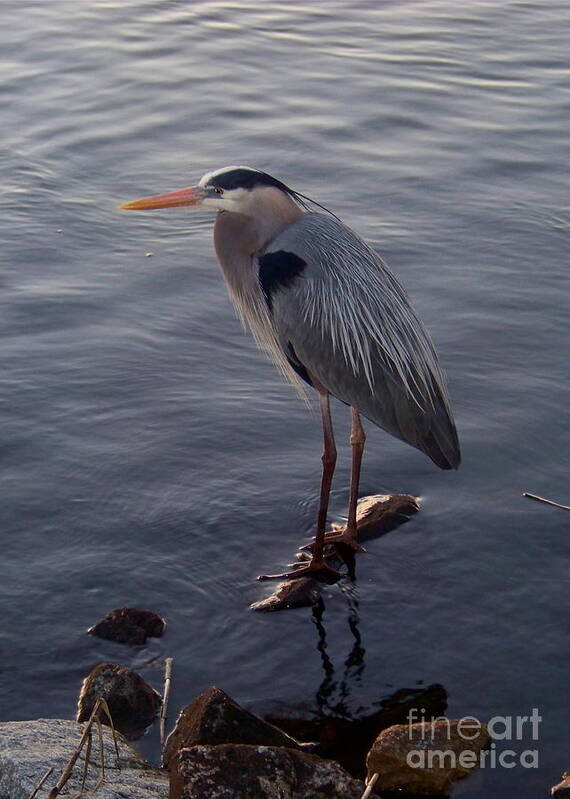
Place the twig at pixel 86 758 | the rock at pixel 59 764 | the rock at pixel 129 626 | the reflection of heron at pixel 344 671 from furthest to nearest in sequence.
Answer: the rock at pixel 129 626, the reflection of heron at pixel 344 671, the rock at pixel 59 764, the twig at pixel 86 758

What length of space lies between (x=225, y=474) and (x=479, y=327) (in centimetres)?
237

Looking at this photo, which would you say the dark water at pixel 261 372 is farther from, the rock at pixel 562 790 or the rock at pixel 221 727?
the rock at pixel 221 727

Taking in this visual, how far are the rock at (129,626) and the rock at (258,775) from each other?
1.25 metres

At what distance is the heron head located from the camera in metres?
6.00

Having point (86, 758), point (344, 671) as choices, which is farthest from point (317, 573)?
point (86, 758)

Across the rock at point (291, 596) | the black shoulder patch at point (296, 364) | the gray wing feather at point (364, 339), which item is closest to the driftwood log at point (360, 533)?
the rock at point (291, 596)

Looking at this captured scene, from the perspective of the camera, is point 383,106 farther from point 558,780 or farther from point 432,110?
point 558,780

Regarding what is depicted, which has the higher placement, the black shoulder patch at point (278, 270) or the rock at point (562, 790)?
the black shoulder patch at point (278, 270)

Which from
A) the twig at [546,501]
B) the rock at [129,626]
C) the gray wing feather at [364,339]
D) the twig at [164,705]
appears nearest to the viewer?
the twig at [164,705]

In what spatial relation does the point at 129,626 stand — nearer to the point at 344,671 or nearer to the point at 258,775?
the point at 344,671

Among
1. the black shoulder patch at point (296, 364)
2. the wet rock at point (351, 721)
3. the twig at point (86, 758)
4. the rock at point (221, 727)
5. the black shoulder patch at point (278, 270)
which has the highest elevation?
the black shoulder patch at point (278, 270)

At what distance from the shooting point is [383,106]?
463 inches

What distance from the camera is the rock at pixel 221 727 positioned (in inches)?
168

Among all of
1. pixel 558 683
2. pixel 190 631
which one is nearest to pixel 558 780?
pixel 558 683
